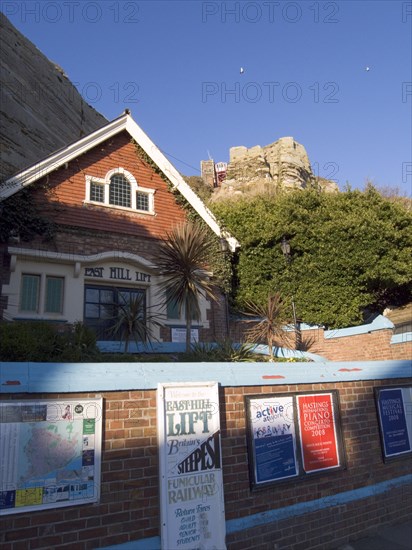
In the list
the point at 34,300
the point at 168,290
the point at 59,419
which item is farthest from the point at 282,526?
the point at 34,300

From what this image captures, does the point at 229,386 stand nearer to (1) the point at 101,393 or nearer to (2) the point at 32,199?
(1) the point at 101,393

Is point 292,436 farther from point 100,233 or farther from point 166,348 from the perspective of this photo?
point 100,233

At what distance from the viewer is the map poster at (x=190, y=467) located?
452cm

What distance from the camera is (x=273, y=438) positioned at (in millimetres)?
5465

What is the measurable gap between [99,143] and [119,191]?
1568 mm

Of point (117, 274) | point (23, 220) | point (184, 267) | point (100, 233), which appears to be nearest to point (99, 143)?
point (100, 233)

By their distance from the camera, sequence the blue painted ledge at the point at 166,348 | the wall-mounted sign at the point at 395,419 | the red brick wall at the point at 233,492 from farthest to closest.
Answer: the blue painted ledge at the point at 166,348, the wall-mounted sign at the point at 395,419, the red brick wall at the point at 233,492

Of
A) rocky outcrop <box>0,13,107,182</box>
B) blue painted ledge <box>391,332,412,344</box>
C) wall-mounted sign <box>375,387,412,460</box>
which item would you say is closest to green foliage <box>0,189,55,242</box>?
wall-mounted sign <box>375,387,412,460</box>

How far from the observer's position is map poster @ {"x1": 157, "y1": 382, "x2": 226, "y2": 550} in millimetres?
4516

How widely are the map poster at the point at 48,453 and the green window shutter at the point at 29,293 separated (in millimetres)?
8095

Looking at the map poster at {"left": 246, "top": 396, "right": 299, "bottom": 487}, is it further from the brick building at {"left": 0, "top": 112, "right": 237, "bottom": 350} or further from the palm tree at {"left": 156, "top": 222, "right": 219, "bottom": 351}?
the brick building at {"left": 0, "top": 112, "right": 237, "bottom": 350}

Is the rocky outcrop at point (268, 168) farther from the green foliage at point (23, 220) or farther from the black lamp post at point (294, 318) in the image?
the green foliage at point (23, 220)

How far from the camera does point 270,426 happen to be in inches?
216

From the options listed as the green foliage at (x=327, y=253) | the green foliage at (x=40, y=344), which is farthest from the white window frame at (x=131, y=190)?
the green foliage at (x=40, y=344)
